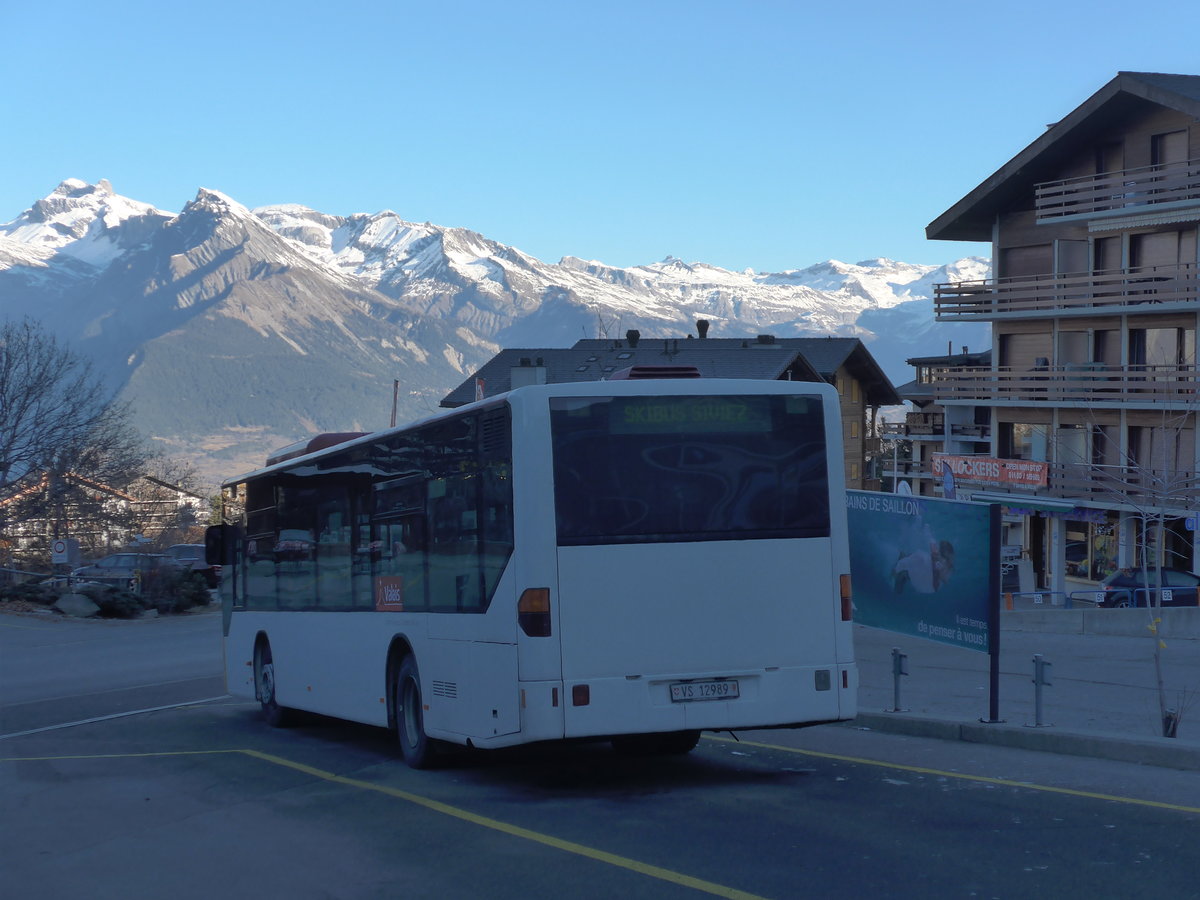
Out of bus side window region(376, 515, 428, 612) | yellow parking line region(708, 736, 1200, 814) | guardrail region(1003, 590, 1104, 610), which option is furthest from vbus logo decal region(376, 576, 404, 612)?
guardrail region(1003, 590, 1104, 610)

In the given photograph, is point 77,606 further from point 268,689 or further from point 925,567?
point 925,567

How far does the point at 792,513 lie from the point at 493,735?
2.53 meters

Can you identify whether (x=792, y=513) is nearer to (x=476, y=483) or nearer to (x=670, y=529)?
(x=670, y=529)

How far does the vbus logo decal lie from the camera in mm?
11805

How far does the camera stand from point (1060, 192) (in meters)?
47.7

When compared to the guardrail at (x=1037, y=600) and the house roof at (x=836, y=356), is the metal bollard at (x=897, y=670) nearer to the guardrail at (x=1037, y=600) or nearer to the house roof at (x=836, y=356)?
the guardrail at (x=1037, y=600)

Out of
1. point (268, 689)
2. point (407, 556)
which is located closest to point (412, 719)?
point (407, 556)

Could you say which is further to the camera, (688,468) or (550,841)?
(688,468)

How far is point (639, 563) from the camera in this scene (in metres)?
9.66

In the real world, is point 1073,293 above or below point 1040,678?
above

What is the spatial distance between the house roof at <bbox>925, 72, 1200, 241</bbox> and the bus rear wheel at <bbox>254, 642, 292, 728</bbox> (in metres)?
34.4

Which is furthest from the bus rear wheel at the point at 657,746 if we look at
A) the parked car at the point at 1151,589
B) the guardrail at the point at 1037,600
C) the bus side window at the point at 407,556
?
the parked car at the point at 1151,589

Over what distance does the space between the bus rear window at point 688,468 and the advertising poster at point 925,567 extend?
2.48 meters

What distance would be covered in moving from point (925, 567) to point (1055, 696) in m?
4.10
